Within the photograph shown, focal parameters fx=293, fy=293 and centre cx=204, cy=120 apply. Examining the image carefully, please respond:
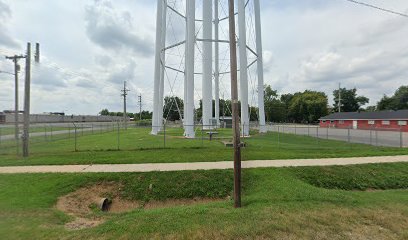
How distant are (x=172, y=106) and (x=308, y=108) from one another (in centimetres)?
4570

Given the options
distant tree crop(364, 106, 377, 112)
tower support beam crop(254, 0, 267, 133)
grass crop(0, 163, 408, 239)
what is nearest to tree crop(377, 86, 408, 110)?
distant tree crop(364, 106, 377, 112)

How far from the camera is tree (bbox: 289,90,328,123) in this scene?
9750 centimetres

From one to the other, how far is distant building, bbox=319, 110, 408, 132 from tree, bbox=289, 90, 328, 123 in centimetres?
2563

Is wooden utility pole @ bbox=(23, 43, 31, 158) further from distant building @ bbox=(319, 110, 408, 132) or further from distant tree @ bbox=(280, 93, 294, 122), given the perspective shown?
distant tree @ bbox=(280, 93, 294, 122)

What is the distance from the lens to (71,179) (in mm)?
10641

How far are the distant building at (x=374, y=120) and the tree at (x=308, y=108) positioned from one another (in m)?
25.6

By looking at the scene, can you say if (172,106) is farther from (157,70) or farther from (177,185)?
(177,185)

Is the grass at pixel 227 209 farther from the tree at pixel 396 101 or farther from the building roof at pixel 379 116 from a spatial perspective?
the tree at pixel 396 101

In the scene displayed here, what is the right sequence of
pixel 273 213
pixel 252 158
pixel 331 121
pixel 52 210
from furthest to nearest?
pixel 331 121 < pixel 252 158 < pixel 52 210 < pixel 273 213

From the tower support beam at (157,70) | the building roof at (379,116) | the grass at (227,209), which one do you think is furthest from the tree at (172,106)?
the building roof at (379,116)

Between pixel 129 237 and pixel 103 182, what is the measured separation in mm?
5389

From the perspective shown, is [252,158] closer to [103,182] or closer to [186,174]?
[186,174]

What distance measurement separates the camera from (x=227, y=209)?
7.57m

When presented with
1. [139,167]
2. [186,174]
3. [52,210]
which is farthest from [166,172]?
[52,210]
